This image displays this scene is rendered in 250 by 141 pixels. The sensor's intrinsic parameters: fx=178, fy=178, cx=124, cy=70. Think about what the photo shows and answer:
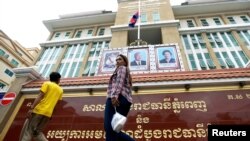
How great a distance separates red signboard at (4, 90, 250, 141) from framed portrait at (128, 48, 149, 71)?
3263 millimetres

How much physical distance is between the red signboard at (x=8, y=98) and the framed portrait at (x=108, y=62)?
12.7ft

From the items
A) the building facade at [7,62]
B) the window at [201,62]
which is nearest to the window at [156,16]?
the window at [201,62]

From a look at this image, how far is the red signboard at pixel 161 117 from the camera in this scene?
4613mm

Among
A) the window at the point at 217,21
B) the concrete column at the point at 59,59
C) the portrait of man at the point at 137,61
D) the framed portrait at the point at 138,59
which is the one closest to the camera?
the framed portrait at the point at 138,59

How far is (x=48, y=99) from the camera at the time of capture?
11.6ft

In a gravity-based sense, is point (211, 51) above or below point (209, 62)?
above

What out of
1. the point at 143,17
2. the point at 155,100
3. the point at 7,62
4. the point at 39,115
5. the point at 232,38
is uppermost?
the point at 7,62

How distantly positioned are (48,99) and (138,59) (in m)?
6.05

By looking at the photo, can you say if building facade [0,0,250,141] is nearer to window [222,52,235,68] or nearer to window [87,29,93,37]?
window [222,52,235,68]

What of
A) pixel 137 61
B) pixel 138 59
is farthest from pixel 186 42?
pixel 137 61

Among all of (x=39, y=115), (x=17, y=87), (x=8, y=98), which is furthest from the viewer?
(x=17, y=87)

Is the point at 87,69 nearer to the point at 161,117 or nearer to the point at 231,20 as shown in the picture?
the point at 161,117

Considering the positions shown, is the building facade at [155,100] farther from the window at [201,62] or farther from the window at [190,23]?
the window at [190,23]

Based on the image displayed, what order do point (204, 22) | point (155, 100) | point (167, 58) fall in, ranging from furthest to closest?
point (204, 22) < point (167, 58) < point (155, 100)
